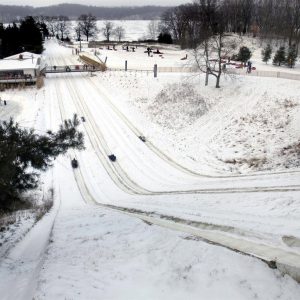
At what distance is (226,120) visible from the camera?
31609 mm

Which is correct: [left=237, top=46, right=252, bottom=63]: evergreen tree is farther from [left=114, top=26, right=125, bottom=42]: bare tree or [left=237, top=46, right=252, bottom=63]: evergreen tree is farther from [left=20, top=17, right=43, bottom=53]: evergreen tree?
[left=114, top=26, right=125, bottom=42]: bare tree

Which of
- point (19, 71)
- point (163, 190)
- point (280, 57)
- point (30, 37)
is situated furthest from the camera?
point (30, 37)

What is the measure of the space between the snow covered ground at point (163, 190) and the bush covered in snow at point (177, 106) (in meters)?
0.16

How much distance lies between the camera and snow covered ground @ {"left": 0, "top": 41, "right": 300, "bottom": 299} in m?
8.71

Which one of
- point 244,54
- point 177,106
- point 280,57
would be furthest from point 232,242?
point 244,54

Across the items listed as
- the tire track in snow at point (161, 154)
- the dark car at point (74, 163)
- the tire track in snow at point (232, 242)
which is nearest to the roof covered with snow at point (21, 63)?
the tire track in snow at point (161, 154)

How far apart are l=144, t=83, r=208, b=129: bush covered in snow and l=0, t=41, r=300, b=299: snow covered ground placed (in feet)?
0.54

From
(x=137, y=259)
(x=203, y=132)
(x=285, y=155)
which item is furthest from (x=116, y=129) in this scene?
(x=137, y=259)

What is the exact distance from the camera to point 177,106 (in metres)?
37.4

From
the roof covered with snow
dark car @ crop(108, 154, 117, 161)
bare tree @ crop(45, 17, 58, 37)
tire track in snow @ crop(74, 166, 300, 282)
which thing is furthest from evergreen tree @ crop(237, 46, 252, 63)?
bare tree @ crop(45, 17, 58, 37)

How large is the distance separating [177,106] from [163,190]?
57.9 ft

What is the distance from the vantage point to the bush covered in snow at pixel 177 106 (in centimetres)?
3459

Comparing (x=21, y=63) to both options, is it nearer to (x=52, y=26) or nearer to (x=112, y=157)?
(x=112, y=157)

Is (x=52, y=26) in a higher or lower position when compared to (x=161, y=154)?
higher
